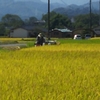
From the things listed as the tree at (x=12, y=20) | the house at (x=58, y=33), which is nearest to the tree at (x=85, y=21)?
the tree at (x=12, y=20)

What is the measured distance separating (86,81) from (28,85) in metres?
0.95

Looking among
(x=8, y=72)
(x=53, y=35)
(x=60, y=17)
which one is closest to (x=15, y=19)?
(x=60, y=17)

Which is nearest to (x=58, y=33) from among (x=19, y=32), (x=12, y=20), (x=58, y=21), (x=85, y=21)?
(x=19, y=32)

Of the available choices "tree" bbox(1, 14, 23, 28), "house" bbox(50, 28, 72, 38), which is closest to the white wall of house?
"house" bbox(50, 28, 72, 38)

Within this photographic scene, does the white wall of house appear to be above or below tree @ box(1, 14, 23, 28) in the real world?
below

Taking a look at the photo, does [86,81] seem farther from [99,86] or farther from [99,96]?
[99,96]

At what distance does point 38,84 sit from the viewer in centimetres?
551

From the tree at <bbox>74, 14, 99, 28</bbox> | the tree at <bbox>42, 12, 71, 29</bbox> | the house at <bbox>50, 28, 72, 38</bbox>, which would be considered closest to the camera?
the house at <bbox>50, 28, 72, 38</bbox>

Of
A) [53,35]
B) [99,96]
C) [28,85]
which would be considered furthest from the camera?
[53,35]

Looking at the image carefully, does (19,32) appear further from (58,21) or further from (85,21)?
(85,21)

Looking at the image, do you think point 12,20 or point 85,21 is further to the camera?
point 12,20

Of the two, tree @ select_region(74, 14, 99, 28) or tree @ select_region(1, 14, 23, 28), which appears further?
tree @ select_region(1, 14, 23, 28)

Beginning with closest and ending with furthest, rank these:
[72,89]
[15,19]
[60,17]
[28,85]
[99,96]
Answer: [99,96] → [72,89] → [28,85] → [60,17] → [15,19]

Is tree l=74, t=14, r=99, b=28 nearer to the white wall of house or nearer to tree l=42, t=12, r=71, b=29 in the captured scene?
tree l=42, t=12, r=71, b=29
